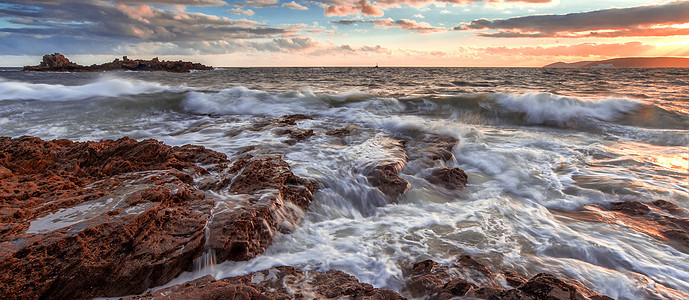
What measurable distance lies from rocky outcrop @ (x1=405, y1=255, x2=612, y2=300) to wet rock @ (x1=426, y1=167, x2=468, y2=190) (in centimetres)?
181

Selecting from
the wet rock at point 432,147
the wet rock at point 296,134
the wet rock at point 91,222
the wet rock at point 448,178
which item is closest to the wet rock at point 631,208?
the wet rock at point 448,178

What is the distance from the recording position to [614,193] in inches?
162

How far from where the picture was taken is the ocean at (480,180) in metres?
2.68

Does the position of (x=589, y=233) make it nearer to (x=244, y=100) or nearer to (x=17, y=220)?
(x=17, y=220)

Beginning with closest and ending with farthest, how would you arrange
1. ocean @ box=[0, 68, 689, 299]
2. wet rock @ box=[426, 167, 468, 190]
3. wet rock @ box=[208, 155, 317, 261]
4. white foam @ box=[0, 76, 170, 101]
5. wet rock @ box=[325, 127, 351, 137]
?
wet rock @ box=[208, 155, 317, 261] < ocean @ box=[0, 68, 689, 299] < wet rock @ box=[426, 167, 468, 190] < wet rock @ box=[325, 127, 351, 137] < white foam @ box=[0, 76, 170, 101]

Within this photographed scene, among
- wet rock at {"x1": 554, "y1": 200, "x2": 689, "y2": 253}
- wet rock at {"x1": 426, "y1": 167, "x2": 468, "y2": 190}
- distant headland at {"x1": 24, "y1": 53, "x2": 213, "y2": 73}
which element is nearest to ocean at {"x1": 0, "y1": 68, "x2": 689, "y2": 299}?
wet rock at {"x1": 554, "y1": 200, "x2": 689, "y2": 253}

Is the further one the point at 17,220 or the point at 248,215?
the point at 248,215

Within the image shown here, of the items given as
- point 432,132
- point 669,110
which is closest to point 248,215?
point 432,132

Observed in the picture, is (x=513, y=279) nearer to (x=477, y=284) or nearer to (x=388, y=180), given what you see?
(x=477, y=284)

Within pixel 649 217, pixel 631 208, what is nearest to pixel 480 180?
pixel 631 208

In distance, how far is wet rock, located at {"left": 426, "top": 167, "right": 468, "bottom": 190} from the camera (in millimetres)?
4320

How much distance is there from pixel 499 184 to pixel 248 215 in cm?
355

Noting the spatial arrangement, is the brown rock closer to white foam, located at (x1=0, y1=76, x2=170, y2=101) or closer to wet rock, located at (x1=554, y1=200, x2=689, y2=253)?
wet rock, located at (x1=554, y1=200, x2=689, y2=253)

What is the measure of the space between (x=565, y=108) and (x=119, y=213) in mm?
11626
